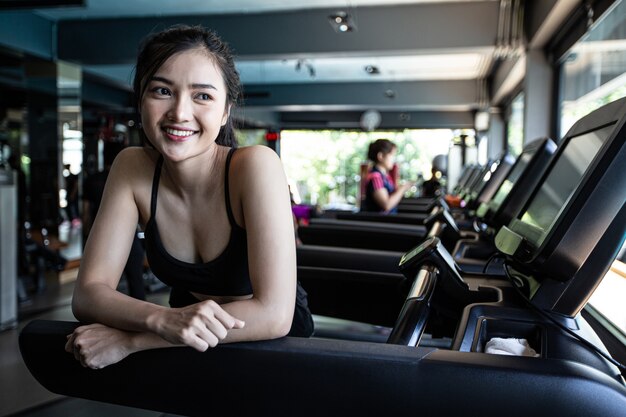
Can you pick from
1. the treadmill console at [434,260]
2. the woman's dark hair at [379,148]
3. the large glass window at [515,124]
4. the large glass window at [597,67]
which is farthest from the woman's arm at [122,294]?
the large glass window at [515,124]

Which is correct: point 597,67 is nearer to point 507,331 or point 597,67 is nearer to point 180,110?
point 507,331

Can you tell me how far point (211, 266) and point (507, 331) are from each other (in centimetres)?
59

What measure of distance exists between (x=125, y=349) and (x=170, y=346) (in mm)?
84

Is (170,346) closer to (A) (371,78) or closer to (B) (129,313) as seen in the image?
(B) (129,313)

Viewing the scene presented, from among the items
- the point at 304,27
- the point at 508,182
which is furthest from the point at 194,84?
the point at 304,27

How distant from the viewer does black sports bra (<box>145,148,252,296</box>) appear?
1251 millimetres

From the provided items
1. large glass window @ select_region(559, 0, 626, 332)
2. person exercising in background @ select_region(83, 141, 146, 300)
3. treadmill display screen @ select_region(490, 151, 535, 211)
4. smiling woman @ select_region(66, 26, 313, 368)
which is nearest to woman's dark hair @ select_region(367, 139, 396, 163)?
large glass window @ select_region(559, 0, 626, 332)

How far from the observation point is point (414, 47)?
650 centimetres

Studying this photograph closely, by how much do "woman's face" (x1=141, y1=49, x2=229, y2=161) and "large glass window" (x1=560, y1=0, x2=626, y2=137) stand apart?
200 centimetres

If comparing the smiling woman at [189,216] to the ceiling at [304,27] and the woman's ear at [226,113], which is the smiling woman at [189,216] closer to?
the woman's ear at [226,113]

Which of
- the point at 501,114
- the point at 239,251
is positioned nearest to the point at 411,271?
the point at 239,251

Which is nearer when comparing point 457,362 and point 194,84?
point 457,362

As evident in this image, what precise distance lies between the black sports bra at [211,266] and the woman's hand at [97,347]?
31 centimetres

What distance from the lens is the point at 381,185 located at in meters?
4.57
